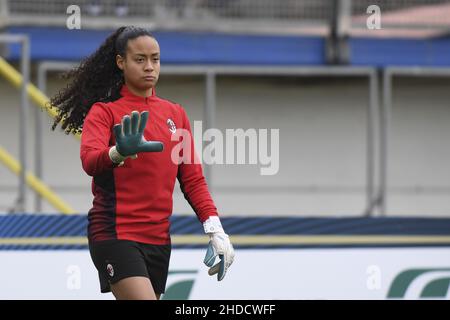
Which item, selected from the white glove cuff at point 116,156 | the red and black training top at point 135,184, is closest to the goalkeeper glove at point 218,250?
the red and black training top at point 135,184

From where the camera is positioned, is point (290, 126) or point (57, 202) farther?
point (290, 126)

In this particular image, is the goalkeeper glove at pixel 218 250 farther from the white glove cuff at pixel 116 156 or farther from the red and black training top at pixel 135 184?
the white glove cuff at pixel 116 156

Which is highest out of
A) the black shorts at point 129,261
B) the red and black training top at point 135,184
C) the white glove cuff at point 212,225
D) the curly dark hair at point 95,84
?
the curly dark hair at point 95,84

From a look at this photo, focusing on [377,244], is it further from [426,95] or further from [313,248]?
[426,95]

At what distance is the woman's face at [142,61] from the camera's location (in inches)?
184

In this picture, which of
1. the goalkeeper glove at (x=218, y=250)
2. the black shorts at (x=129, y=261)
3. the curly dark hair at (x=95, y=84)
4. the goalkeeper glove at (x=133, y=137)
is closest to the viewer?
the goalkeeper glove at (x=133, y=137)

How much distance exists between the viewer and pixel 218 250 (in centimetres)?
479

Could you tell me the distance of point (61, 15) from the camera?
9.31 metres

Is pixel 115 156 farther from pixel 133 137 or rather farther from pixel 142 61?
pixel 142 61

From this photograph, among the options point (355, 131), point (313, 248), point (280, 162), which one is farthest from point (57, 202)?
point (355, 131)

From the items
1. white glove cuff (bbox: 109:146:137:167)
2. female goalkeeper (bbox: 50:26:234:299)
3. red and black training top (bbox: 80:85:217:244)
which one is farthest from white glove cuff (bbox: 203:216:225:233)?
white glove cuff (bbox: 109:146:137:167)

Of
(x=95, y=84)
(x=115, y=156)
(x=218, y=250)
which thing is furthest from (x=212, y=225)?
(x=95, y=84)

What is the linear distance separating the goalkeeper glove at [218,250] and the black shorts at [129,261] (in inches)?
7.6
